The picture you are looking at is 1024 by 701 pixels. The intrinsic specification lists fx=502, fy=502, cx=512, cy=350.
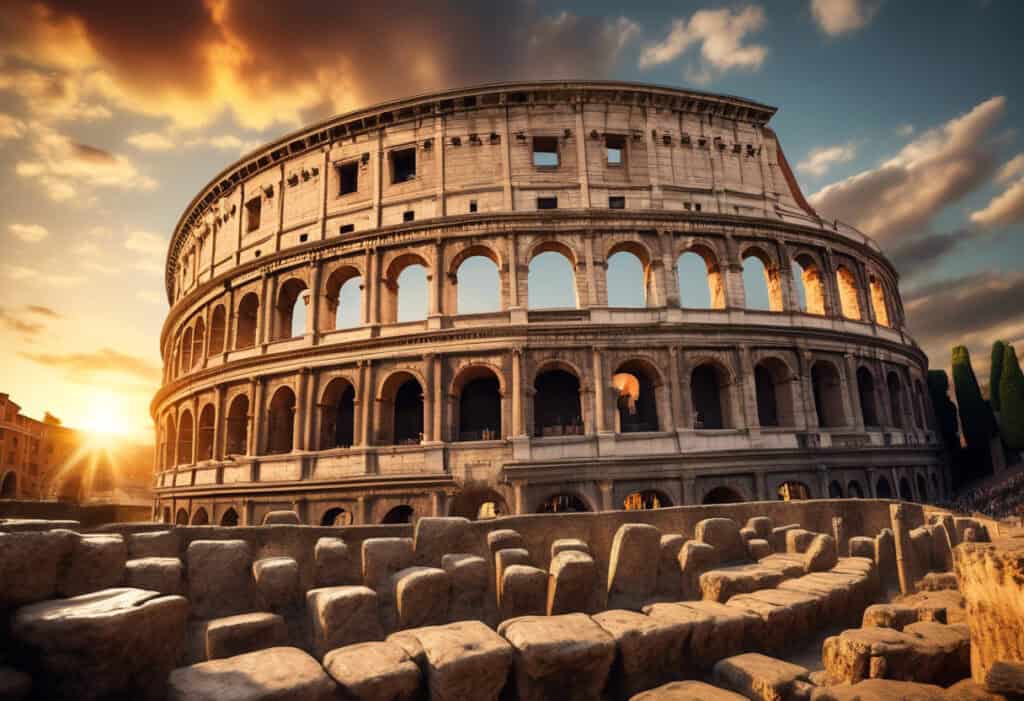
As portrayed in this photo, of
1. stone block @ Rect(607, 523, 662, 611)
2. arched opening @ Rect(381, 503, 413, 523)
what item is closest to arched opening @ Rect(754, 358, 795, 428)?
arched opening @ Rect(381, 503, 413, 523)

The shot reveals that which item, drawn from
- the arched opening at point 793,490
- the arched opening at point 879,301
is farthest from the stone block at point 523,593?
the arched opening at point 879,301

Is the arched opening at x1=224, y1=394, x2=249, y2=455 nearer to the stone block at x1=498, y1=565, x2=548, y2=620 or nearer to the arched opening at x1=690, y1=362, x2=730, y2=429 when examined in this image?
the arched opening at x1=690, y1=362, x2=730, y2=429

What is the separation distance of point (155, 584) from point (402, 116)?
18972 mm

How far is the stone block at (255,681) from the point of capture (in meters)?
2.39

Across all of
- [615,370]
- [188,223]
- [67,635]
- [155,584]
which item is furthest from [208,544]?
[188,223]

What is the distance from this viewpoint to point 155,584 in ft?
12.3

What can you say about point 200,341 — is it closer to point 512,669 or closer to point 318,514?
point 318,514

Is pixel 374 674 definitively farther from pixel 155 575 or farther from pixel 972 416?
pixel 972 416

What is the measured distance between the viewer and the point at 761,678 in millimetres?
3199

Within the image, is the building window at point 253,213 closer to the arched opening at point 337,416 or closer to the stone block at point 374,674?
the arched opening at point 337,416

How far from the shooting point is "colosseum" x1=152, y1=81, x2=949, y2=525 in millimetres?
15922

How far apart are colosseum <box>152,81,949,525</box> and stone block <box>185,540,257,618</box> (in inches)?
435

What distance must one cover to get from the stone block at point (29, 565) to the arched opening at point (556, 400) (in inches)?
582

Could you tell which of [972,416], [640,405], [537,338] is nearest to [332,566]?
[537,338]
